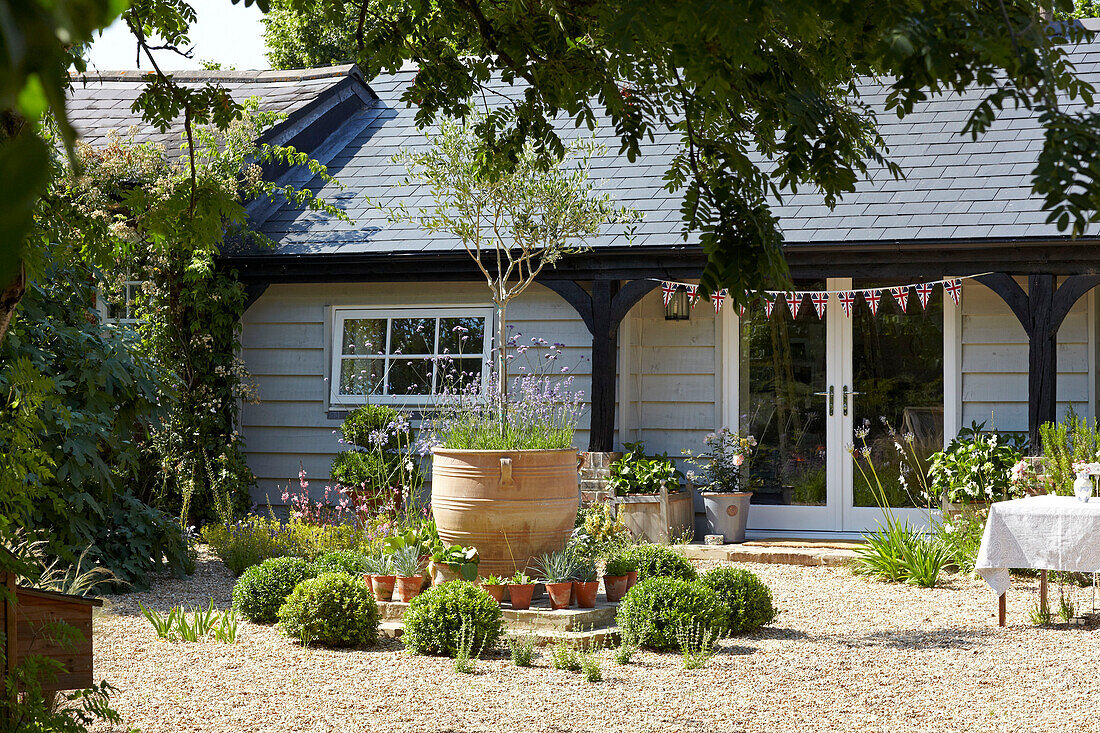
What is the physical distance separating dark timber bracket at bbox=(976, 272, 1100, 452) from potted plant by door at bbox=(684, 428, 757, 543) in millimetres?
2259

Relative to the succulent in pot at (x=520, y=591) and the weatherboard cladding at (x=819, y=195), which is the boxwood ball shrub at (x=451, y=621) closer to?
the succulent in pot at (x=520, y=591)

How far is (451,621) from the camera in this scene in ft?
16.3

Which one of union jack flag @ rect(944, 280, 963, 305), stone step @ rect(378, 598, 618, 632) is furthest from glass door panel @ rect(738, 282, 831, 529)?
stone step @ rect(378, 598, 618, 632)

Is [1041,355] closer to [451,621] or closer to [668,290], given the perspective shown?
[668,290]

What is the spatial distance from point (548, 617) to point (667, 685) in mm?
1166

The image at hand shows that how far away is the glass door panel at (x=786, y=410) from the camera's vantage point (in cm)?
903

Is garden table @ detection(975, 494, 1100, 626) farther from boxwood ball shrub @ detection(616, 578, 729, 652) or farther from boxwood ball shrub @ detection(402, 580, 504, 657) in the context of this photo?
boxwood ball shrub @ detection(402, 580, 504, 657)

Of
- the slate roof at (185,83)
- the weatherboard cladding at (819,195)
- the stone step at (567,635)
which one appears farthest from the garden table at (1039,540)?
the slate roof at (185,83)

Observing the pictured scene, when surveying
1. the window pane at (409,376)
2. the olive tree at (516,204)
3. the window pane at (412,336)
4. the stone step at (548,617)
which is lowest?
the stone step at (548,617)

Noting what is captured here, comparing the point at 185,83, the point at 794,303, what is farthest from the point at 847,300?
the point at 185,83

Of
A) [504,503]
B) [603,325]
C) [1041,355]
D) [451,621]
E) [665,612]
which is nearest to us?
[451,621]

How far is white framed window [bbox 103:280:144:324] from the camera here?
31.7ft

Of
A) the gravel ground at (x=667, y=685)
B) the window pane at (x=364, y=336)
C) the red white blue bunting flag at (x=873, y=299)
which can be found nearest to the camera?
the gravel ground at (x=667, y=685)

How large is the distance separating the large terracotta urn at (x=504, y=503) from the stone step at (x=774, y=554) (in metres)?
2.25
